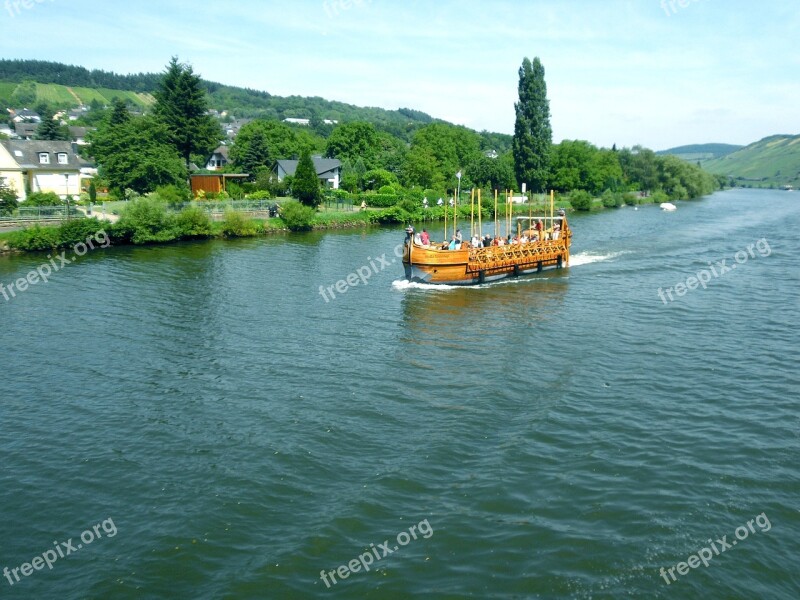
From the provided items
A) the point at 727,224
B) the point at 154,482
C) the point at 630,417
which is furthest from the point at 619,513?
the point at 727,224

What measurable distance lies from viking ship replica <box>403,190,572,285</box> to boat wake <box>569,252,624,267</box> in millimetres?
2208

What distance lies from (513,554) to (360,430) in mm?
5876

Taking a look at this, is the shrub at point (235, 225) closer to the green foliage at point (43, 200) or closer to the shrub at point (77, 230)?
the shrub at point (77, 230)

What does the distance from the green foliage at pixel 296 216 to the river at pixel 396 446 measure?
90.0 ft

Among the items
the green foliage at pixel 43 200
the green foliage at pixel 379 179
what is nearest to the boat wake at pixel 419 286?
the green foliage at pixel 43 200

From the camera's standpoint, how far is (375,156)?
10375 cm

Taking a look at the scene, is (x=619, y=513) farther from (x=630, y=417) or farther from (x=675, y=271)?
(x=675, y=271)

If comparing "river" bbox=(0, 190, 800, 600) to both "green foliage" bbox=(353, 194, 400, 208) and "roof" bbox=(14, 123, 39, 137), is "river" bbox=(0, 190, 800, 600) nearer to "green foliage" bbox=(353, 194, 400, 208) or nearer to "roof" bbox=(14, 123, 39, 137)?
"green foliage" bbox=(353, 194, 400, 208)

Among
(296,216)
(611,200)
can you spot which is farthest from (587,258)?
(611,200)

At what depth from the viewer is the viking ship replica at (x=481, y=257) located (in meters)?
33.8

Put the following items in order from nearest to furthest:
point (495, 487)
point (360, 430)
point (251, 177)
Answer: point (495, 487) → point (360, 430) → point (251, 177)

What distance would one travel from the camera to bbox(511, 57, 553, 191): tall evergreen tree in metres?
86.1

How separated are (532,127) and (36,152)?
60064 mm

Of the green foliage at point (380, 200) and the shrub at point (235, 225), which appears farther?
the green foliage at point (380, 200)
